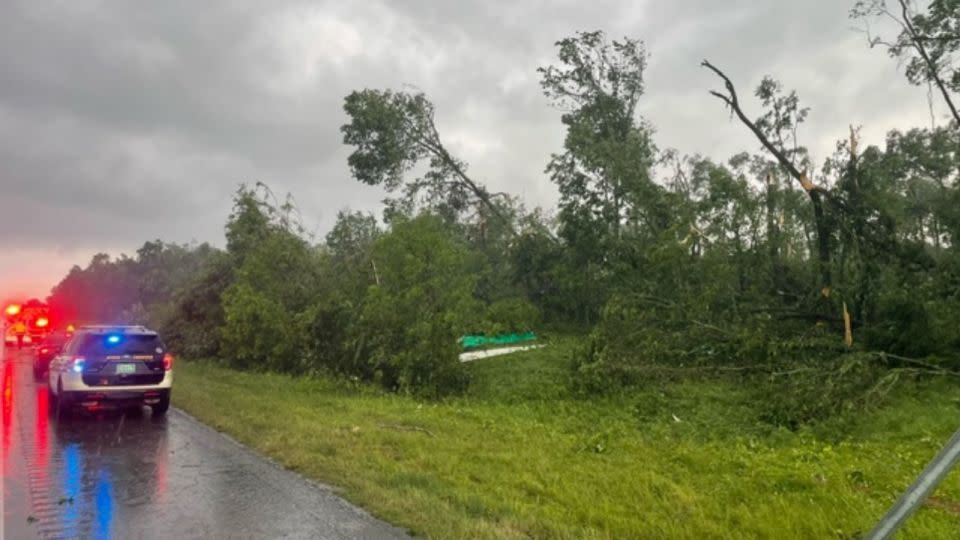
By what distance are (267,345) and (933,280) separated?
1798cm

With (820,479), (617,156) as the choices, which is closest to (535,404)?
(820,479)

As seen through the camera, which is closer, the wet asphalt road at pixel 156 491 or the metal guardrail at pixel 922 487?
the metal guardrail at pixel 922 487

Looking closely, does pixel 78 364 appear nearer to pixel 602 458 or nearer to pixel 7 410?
pixel 7 410

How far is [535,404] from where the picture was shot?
15.3 metres

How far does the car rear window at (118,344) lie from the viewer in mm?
12547

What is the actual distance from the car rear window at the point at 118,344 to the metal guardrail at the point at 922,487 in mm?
12457

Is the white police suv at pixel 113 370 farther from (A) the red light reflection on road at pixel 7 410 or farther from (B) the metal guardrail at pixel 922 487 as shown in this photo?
(B) the metal guardrail at pixel 922 487

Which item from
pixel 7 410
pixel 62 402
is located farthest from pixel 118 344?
pixel 7 410

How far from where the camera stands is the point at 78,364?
12336 mm

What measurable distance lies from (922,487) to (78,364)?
12844mm

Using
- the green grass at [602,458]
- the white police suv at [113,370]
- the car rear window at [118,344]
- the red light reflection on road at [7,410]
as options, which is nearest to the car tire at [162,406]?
the white police suv at [113,370]

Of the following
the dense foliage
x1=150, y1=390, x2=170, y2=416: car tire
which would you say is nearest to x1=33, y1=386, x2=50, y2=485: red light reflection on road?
x1=150, y1=390, x2=170, y2=416: car tire

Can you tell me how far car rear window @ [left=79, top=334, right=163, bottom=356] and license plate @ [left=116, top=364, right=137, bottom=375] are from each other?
237 millimetres

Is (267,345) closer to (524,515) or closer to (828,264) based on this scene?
(828,264)
